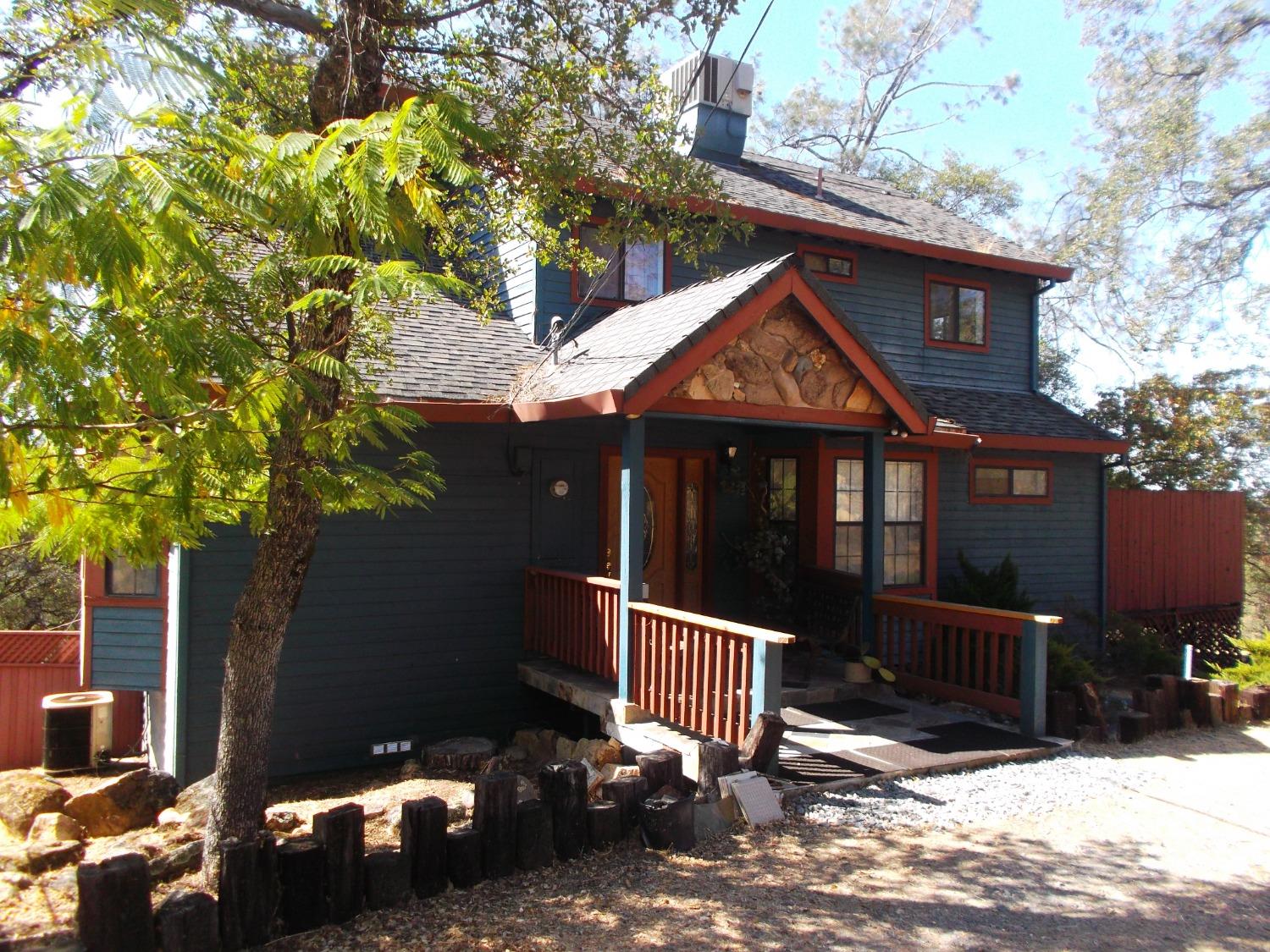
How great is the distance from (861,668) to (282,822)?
16.6ft

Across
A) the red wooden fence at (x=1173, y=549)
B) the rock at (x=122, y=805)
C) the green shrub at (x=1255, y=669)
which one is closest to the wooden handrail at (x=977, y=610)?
the green shrub at (x=1255, y=669)

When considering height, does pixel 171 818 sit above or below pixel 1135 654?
below

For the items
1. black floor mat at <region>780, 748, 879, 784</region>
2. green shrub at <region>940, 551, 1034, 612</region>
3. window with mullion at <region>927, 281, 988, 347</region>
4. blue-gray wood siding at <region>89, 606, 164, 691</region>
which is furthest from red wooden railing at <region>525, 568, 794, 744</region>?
window with mullion at <region>927, 281, 988, 347</region>

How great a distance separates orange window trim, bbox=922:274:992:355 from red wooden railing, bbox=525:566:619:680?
651cm

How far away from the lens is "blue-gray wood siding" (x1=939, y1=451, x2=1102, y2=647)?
38.1 feet

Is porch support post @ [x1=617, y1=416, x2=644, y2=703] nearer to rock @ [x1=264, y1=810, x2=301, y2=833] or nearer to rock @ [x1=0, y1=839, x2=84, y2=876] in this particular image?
rock @ [x1=264, y1=810, x2=301, y2=833]

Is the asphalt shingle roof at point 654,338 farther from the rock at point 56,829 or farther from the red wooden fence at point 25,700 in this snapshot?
the red wooden fence at point 25,700

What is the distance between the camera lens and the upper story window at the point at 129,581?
815 cm

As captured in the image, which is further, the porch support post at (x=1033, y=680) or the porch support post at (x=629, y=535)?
the porch support post at (x=1033, y=680)

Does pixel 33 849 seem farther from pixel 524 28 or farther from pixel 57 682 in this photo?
pixel 524 28

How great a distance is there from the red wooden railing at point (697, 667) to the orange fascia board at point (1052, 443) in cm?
542

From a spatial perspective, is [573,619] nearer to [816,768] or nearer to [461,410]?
[461,410]

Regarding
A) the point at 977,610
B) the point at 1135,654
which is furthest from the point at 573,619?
the point at 1135,654

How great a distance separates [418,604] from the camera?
336 inches
